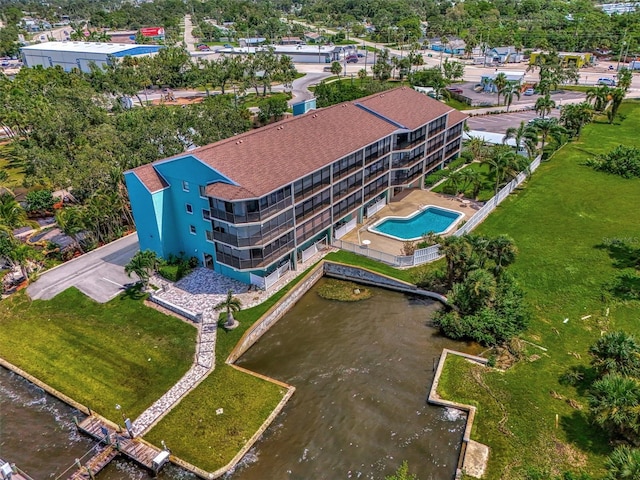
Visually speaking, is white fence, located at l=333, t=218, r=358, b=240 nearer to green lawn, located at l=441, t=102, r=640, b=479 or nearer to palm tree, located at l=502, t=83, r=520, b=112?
green lawn, located at l=441, t=102, r=640, b=479

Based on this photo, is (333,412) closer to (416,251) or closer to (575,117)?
(416,251)

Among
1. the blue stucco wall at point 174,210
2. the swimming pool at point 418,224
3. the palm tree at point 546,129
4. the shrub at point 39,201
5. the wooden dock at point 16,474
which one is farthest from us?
the palm tree at point 546,129

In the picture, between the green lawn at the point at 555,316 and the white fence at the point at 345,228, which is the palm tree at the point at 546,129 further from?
the white fence at the point at 345,228

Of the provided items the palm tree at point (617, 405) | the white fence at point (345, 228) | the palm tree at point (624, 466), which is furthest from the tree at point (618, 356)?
the white fence at point (345, 228)

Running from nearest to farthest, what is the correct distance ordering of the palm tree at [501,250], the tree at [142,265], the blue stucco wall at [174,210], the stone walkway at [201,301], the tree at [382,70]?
the stone walkway at [201,301] → the palm tree at [501,250] → the blue stucco wall at [174,210] → the tree at [142,265] → the tree at [382,70]

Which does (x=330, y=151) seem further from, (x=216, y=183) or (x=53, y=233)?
(x=53, y=233)

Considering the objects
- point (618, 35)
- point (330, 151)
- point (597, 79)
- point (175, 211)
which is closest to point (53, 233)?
point (175, 211)

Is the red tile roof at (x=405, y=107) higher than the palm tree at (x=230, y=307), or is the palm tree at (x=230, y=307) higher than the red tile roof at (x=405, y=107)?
the red tile roof at (x=405, y=107)
